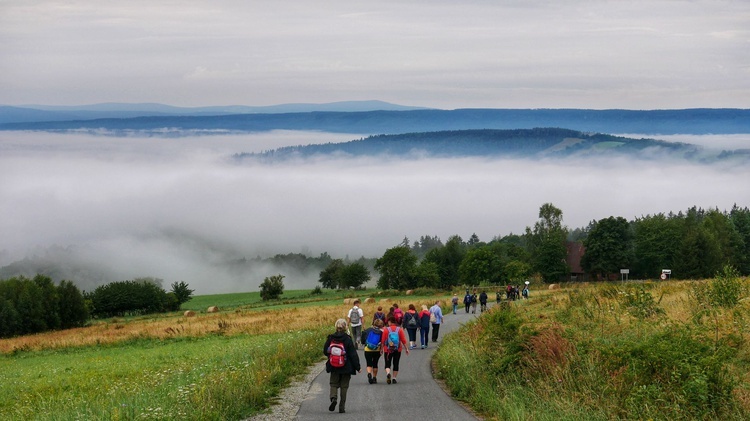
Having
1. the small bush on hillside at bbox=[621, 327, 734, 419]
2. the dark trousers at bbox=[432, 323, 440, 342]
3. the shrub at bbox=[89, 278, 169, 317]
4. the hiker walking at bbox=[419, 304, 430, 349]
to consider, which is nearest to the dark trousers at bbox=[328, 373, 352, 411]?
the small bush on hillside at bbox=[621, 327, 734, 419]

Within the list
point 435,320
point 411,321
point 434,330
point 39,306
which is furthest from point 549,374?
point 39,306

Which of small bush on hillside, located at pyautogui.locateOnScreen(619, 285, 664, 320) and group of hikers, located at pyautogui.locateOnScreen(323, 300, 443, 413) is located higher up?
small bush on hillside, located at pyautogui.locateOnScreen(619, 285, 664, 320)

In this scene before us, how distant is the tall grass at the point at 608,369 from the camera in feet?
49.3

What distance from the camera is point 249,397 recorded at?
1750cm

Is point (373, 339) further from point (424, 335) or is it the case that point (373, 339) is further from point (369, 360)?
point (424, 335)

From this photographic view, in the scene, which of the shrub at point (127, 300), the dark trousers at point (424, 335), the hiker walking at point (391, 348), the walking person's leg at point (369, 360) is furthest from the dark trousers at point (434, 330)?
the shrub at point (127, 300)

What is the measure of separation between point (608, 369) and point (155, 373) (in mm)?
12986

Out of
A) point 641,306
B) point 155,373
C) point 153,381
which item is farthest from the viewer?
point 155,373

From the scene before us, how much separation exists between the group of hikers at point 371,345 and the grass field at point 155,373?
1.48 m

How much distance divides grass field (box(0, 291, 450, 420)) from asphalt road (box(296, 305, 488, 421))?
995 mm

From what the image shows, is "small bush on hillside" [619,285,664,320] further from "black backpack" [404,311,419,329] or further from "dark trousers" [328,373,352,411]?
"dark trousers" [328,373,352,411]

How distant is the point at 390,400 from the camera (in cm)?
1853

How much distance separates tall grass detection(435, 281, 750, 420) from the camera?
1503cm

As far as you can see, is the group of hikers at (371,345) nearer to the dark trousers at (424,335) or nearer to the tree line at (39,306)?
the dark trousers at (424,335)
